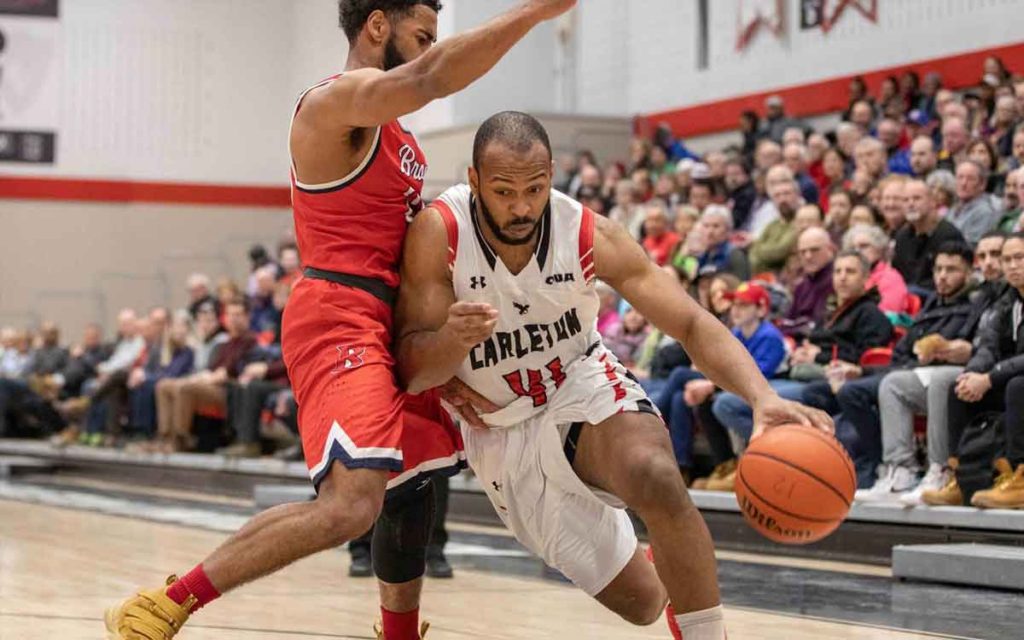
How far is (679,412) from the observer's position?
9.39 m

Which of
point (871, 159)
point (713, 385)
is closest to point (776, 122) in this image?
point (871, 159)

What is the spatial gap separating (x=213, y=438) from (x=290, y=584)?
24.6 feet

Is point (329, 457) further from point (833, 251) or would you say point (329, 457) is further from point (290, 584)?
point (833, 251)

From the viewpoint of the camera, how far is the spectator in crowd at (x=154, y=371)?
49.5 feet

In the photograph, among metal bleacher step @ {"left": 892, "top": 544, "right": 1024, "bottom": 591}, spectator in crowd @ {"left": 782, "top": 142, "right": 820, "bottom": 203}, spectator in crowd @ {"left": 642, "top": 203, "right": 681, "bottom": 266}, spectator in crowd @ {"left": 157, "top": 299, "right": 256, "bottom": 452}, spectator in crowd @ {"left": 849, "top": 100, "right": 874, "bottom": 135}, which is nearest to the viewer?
metal bleacher step @ {"left": 892, "top": 544, "right": 1024, "bottom": 591}

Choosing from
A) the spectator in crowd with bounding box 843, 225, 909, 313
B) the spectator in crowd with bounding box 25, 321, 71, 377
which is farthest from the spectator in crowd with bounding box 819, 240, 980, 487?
the spectator in crowd with bounding box 25, 321, 71, 377

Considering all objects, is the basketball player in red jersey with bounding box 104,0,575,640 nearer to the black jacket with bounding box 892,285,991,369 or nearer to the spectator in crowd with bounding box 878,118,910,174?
the black jacket with bounding box 892,285,991,369

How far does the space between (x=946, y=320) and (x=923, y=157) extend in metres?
2.81

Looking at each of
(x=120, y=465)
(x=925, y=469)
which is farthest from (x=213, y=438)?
(x=925, y=469)

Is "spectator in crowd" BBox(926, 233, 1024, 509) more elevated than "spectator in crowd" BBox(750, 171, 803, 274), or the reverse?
"spectator in crowd" BBox(750, 171, 803, 274)

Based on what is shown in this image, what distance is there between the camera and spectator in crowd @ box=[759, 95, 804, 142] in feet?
47.1

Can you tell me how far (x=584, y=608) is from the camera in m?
6.59

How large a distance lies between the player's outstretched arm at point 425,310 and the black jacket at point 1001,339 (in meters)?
4.28

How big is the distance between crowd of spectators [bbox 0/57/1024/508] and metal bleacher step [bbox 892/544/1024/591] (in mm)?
485
